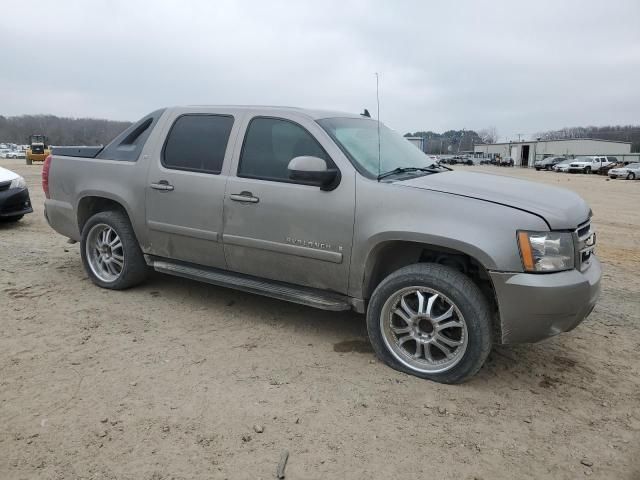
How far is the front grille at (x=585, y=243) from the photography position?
3316 millimetres

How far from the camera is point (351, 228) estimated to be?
3.64m

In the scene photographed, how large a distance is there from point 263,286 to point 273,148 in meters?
1.10

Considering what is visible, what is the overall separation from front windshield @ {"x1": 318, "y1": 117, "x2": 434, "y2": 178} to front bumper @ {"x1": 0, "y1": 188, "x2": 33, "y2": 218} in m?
6.40

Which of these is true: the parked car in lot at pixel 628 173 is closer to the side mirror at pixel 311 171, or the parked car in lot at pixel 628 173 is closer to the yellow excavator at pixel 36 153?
the side mirror at pixel 311 171

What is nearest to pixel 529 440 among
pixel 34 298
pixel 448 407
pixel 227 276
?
pixel 448 407

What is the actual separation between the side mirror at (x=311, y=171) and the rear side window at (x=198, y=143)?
954 mm

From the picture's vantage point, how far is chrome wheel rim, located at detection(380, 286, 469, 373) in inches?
133

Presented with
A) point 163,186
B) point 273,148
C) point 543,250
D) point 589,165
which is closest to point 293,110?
point 273,148

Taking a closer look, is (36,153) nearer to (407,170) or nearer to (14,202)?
(14,202)

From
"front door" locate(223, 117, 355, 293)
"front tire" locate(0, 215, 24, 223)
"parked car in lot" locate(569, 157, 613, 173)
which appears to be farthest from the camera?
"parked car in lot" locate(569, 157, 613, 173)

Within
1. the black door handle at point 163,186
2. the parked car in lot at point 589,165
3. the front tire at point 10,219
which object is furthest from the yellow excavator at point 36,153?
the parked car in lot at point 589,165

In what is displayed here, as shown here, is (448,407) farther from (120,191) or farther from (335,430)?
(120,191)

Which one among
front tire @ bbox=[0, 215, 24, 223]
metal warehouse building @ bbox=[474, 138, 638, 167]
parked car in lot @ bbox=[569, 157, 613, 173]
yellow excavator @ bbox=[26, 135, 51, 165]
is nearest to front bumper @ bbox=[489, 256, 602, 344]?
front tire @ bbox=[0, 215, 24, 223]

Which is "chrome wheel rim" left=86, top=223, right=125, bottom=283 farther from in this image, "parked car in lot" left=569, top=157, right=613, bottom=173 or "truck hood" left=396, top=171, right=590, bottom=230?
"parked car in lot" left=569, top=157, right=613, bottom=173
